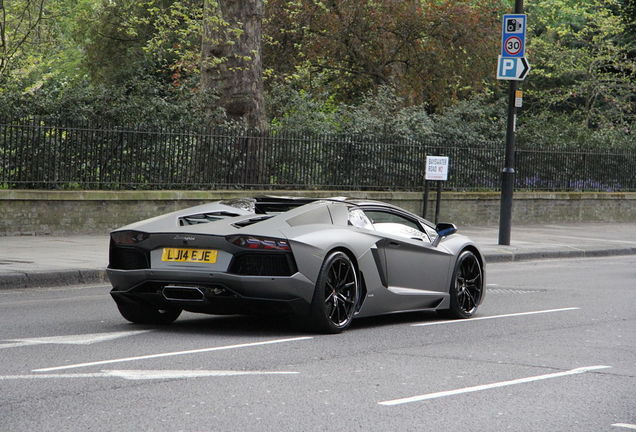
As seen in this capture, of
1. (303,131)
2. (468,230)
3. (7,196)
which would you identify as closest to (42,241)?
(7,196)

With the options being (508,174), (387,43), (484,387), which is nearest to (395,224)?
(484,387)

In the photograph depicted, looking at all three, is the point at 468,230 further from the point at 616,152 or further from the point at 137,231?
the point at 137,231

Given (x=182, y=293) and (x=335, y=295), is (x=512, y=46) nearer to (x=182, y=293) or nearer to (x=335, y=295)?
(x=335, y=295)

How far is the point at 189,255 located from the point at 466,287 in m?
3.44

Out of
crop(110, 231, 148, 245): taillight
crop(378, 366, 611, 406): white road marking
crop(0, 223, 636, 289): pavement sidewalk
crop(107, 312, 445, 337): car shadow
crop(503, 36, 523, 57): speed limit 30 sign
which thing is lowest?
crop(0, 223, 636, 289): pavement sidewalk

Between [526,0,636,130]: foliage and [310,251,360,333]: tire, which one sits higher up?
[526,0,636,130]: foliage

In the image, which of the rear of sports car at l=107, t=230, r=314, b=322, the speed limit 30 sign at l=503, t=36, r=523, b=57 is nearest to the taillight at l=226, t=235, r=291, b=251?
the rear of sports car at l=107, t=230, r=314, b=322

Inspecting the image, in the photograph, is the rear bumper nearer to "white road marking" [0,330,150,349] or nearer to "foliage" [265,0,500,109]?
"white road marking" [0,330,150,349]

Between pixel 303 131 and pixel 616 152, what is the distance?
1313cm

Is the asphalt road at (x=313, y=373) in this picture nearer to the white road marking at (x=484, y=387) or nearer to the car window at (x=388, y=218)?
the white road marking at (x=484, y=387)

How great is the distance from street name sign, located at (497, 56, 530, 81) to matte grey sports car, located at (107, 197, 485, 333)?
1056 cm

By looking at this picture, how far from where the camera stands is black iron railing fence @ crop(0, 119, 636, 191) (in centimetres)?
1922

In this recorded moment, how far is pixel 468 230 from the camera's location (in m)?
25.9

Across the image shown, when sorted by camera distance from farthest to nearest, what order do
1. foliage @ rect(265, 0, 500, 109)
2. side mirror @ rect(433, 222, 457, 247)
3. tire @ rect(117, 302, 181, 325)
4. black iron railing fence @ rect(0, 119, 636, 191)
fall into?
foliage @ rect(265, 0, 500, 109) → black iron railing fence @ rect(0, 119, 636, 191) → side mirror @ rect(433, 222, 457, 247) → tire @ rect(117, 302, 181, 325)
